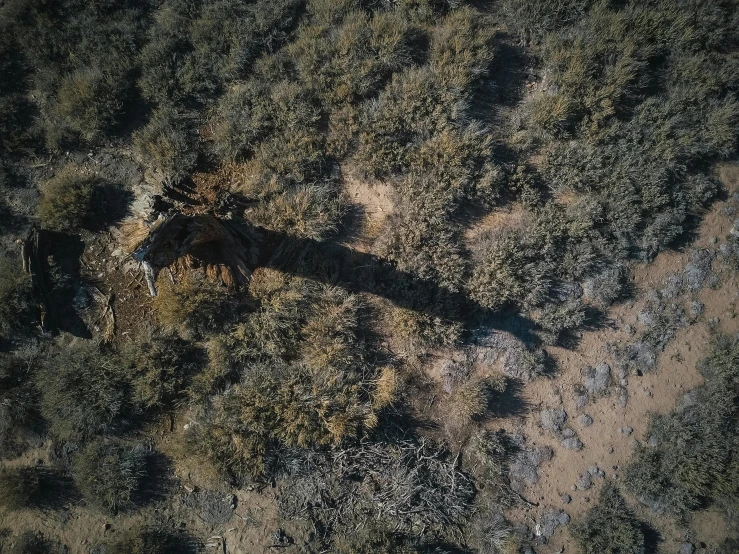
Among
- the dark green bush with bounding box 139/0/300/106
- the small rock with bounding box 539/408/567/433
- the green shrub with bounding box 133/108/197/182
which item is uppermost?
the dark green bush with bounding box 139/0/300/106

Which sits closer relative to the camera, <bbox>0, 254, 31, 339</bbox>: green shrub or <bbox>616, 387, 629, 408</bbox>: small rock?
<bbox>0, 254, 31, 339</bbox>: green shrub

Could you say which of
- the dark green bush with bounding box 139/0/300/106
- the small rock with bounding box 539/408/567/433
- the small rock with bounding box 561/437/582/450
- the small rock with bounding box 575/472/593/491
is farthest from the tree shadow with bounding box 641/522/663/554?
the dark green bush with bounding box 139/0/300/106

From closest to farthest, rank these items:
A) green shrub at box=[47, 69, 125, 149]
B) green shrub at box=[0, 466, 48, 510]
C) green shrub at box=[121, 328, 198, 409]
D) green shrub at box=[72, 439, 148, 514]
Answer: green shrub at box=[0, 466, 48, 510] < green shrub at box=[72, 439, 148, 514] < green shrub at box=[121, 328, 198, 409] < green shrub at box=[47, 69, 125, 149]

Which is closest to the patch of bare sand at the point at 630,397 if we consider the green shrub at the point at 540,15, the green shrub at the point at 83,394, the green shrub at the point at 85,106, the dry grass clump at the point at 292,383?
the dry grass clump at the point at 292,383

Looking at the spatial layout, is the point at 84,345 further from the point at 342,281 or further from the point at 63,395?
the point at 342,281

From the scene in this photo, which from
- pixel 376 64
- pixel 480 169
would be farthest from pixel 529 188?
pixel 376 64

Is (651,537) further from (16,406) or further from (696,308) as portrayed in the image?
(16,406)

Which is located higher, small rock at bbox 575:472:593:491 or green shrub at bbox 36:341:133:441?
green shrub at bbox 36:341:133:441

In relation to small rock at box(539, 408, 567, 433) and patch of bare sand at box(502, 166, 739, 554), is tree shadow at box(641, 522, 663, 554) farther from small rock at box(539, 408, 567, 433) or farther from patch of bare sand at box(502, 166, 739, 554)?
small rock at box(539, 408, 567, 433)
